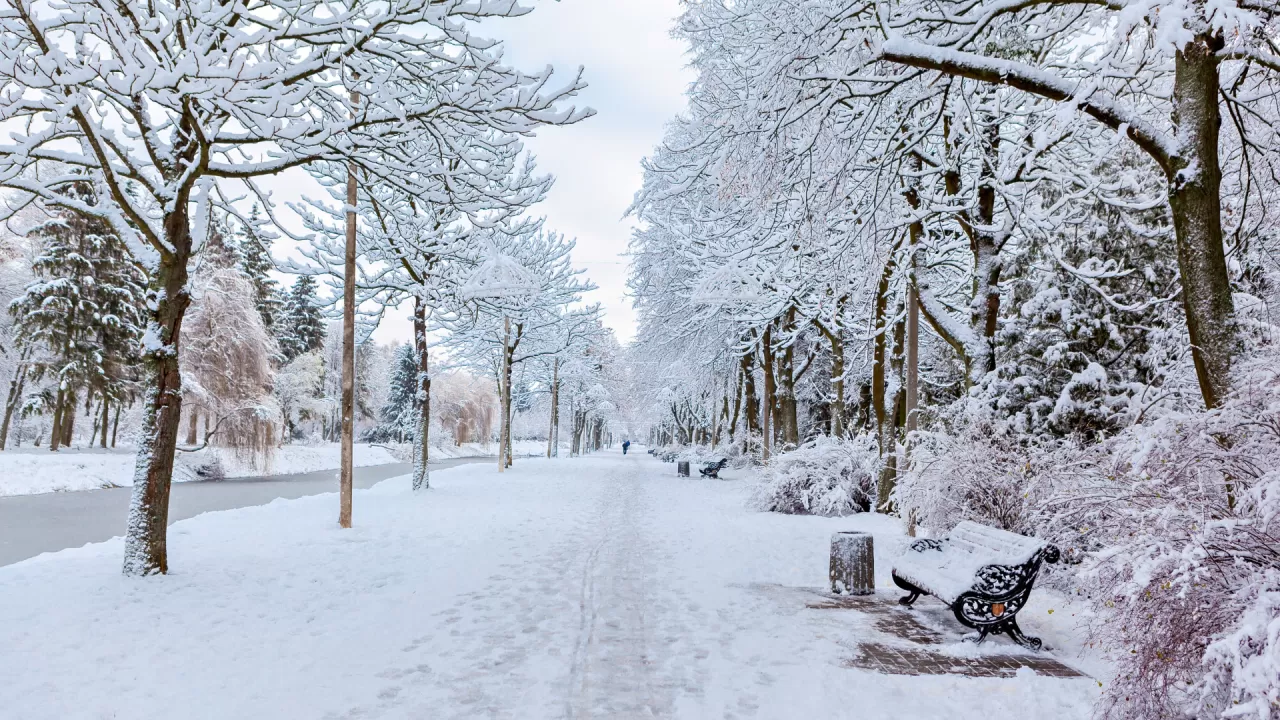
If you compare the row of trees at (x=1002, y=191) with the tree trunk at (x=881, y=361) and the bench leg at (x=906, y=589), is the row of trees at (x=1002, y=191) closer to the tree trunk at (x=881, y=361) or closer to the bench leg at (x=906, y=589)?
the tree trunk at (x=881, y=361)

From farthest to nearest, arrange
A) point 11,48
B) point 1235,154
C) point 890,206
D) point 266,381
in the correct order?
point 266,381 < point 890,206 < point 1235,154 < point 11,48

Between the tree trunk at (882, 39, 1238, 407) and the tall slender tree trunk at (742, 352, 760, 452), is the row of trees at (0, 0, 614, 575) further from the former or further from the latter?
the tall slender tree trunk at (742, 352, 760, 452)

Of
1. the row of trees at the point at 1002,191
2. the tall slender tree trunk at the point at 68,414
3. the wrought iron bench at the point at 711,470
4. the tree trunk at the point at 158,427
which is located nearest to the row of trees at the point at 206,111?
the tree trunk at the point at 158,427

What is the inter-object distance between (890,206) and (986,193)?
1.87 meters

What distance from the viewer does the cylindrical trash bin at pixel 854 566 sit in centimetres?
739

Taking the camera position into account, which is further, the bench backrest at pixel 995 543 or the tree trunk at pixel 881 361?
the tree trunk at pixel 881 361

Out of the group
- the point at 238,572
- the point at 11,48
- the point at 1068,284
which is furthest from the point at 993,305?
the point at 11,48

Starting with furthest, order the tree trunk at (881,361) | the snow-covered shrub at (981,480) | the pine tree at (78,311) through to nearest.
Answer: the pine tree at (78,311) < the tree trunk at (881,361) < the snow-covered shrub at (981,480)

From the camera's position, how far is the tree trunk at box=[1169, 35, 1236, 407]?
463 cm

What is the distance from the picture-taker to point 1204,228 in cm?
471

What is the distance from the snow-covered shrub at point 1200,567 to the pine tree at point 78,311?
29.2 meters

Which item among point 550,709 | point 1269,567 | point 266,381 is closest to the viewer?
point 1269,567

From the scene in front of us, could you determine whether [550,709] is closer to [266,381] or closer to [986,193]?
[986,193]

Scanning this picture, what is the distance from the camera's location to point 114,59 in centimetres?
610
